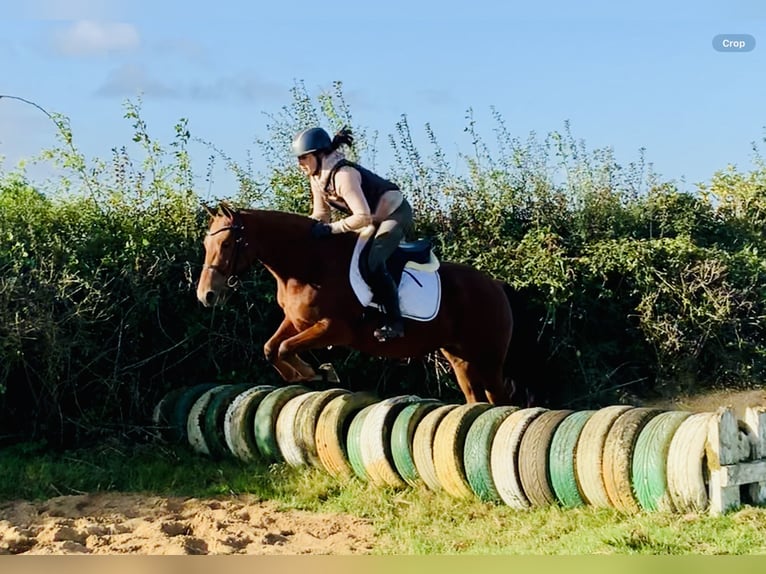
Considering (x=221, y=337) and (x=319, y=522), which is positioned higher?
(x=221, y=337)

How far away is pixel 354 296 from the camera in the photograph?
589 centimetres

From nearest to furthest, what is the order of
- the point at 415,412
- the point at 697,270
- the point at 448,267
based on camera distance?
the point at 415,412 → the point at 448,267 → the point at 697,270

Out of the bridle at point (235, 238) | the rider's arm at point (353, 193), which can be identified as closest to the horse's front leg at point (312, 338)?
the bridle at point (235, 238)

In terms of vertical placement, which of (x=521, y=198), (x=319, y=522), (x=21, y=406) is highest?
(x=521, y=198)

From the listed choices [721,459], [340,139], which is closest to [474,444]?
[721,459]

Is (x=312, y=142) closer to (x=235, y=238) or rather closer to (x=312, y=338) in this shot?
(x=235, y=238)

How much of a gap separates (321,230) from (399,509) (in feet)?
6.06

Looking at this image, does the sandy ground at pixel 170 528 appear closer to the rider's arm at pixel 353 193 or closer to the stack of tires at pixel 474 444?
the stack of tires at pixel 474 444

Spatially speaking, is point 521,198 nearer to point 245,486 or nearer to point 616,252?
point 616,252

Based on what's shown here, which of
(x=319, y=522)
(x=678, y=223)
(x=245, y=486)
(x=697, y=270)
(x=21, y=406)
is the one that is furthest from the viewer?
(x=678, y=223)

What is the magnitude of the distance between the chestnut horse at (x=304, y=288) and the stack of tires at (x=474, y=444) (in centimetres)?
41

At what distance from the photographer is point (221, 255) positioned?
5.59 metres

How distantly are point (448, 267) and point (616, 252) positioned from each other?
2418 millimetres

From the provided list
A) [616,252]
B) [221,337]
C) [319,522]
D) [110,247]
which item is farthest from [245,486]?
[616,252]
